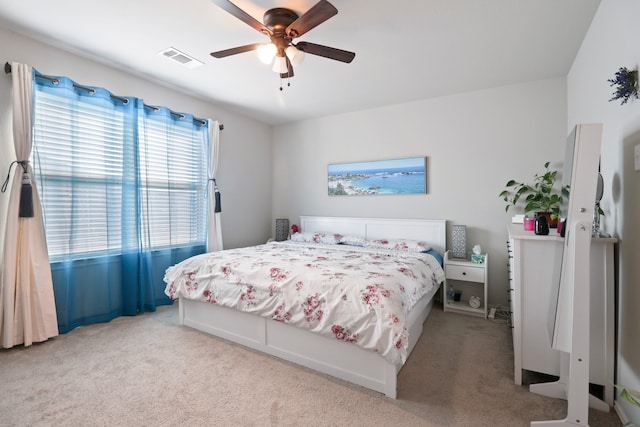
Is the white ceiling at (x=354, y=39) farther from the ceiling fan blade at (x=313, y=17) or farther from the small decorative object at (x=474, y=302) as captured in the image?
the small decorative object at (x=474, y=302)

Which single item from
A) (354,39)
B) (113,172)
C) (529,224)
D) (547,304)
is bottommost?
(547,304)

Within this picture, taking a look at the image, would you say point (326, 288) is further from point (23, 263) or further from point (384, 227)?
point (23, 263)

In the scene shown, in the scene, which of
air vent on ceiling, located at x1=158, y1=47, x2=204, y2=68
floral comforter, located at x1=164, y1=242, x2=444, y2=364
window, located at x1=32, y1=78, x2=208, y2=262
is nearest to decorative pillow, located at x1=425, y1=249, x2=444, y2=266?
floral comforter, located at x1=164, y1=242, x2=444, y2=364

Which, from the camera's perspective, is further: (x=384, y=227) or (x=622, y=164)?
(x=384, y=227)

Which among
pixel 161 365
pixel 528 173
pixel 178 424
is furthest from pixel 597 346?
pixel 161 365

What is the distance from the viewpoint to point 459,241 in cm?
347

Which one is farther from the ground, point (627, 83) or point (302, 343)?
point (627, 83)

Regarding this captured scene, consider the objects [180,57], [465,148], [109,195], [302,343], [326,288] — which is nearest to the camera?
[326,288]

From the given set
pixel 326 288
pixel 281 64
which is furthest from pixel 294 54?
pixel 326 288

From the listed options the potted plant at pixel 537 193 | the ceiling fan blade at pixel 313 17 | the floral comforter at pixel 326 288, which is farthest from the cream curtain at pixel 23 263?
the potted plant at pixel 537 193

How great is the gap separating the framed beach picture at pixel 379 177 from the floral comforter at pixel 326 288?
3.90 feet

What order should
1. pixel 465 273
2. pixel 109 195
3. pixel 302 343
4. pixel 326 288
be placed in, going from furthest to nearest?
pixel 465 273, pixel 109 195, pixel 302 343, pixel 326 288

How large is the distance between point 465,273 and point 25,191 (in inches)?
168

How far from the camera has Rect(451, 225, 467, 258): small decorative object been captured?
3441mm
